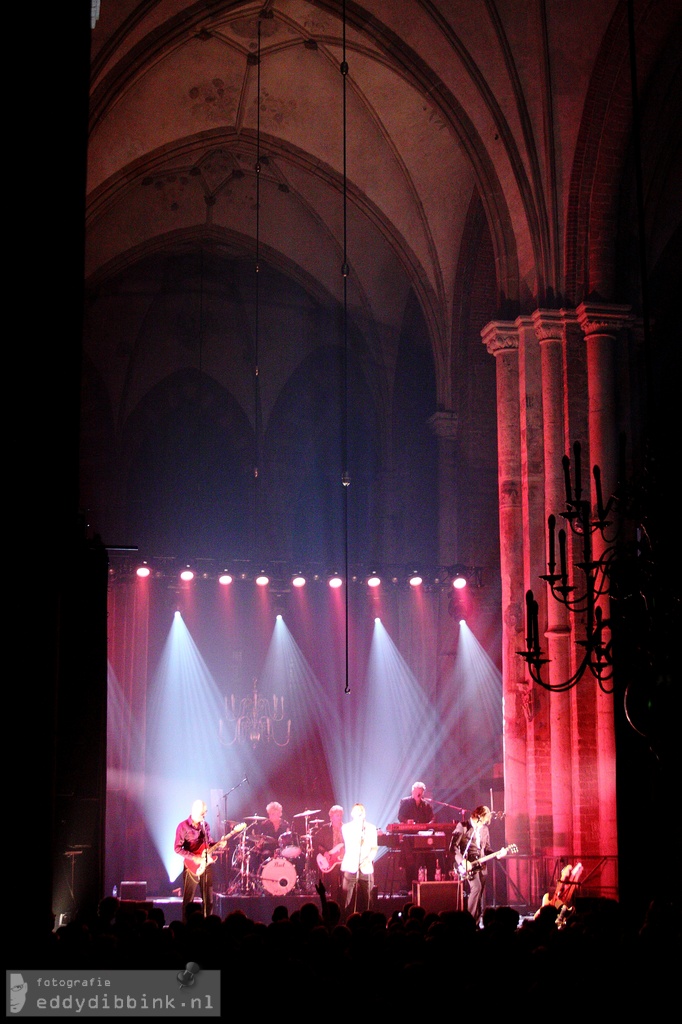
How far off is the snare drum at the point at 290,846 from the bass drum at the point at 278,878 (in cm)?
25

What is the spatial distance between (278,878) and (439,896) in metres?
3.53

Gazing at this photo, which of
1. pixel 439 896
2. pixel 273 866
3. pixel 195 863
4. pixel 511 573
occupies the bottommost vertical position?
pixel 273 866

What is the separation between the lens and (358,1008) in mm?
3680

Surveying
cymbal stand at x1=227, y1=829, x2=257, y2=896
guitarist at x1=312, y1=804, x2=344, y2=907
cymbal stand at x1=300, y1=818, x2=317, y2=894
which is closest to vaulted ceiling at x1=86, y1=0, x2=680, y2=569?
guitarist at x1=312, y1=804, x2=344, y2=907

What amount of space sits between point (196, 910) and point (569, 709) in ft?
19.1

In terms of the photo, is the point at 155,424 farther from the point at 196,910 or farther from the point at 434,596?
the point at 196,910

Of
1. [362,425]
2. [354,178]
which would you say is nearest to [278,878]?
[362,425]

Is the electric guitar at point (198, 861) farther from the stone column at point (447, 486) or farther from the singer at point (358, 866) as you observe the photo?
the stone column at point (447, 486)

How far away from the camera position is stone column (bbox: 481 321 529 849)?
11.3 meters

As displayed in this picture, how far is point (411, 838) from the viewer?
12391 millimetres

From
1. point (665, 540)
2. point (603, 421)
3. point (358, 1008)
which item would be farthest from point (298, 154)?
point (358, 1008)

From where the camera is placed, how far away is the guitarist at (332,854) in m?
12.2

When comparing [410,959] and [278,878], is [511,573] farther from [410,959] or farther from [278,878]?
[410,959]

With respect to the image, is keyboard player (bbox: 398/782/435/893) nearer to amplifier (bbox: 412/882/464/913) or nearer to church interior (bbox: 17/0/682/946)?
church interior (bbox: 17/0/682/946)
